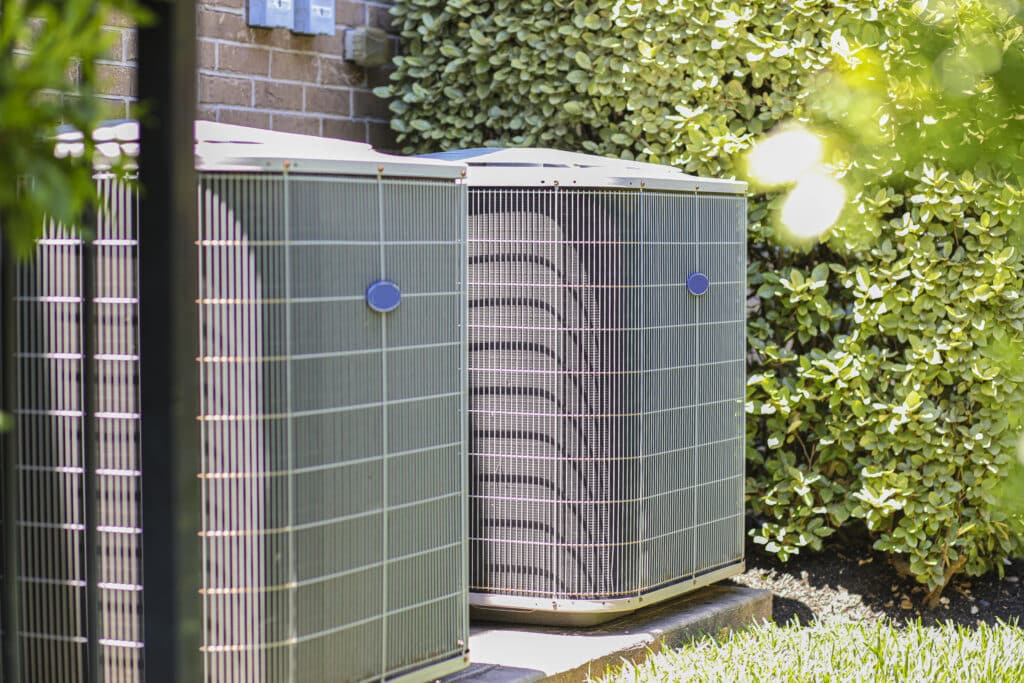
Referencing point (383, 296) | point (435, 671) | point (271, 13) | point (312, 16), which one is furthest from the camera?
point (312, 16)

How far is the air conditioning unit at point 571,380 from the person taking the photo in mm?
3207

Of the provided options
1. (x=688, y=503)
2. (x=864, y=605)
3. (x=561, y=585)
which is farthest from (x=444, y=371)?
(x=864, y=605)

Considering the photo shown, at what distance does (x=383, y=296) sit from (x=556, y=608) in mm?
1216

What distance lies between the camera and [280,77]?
439 cm

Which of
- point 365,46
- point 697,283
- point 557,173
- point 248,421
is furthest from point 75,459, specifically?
point 365,46

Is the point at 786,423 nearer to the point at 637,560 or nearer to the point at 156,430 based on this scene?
the point at 637,560

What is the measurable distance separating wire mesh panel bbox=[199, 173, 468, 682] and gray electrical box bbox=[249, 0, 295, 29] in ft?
6.44

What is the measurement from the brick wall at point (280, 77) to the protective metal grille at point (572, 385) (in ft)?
4.64

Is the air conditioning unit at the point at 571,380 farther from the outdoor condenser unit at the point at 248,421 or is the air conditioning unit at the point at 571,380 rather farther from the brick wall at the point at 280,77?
the brick wall at the point at 280,77


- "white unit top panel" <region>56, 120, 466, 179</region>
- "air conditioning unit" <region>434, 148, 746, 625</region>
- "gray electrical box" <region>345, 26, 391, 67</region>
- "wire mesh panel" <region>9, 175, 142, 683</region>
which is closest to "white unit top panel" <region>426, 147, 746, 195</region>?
"air conditioning unit" <region>434, 148, 746, 625</region>

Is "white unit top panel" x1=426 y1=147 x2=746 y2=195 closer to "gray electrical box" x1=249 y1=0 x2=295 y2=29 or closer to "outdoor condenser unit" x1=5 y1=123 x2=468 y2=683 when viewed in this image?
"outdoor condenser unit" x1=5 y1=123 x2=468 y2=683

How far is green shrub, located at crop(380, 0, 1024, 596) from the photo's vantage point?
390 cm

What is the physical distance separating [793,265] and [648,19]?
1057 millimetres

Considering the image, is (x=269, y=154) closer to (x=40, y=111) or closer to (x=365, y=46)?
(x=40, y=111)
